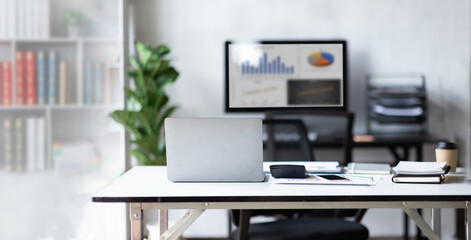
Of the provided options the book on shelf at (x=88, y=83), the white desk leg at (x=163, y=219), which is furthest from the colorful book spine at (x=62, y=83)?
the white desk leg at (x=163, y=219)

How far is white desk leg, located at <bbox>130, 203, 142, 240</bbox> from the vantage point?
5.52 feet

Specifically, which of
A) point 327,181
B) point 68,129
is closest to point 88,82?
point 68,129

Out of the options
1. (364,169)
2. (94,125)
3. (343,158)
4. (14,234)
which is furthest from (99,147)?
(364,169)

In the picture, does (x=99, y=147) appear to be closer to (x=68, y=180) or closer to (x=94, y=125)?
(x=94, y=125)

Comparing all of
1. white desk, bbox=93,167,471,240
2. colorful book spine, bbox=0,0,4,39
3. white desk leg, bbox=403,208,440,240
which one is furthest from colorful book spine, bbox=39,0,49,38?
white desk leg, bbox=403,208,440,240

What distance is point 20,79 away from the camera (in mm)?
2592

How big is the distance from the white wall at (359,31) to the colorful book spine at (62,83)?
4.03 feet

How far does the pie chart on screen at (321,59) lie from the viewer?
3.97 metres

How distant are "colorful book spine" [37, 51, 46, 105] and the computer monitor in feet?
5.13

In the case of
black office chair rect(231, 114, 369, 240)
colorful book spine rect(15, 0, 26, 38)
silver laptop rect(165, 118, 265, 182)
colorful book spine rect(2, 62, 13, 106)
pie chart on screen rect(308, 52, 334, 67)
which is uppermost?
colorful book spine rect(15, 0, 26, 38)

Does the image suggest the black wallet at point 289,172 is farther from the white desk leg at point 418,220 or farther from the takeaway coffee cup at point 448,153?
the takeaway coffee cup at point 448,153

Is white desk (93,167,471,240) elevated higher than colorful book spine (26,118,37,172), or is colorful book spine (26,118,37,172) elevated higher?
colorful book spine (26,118,37,172)

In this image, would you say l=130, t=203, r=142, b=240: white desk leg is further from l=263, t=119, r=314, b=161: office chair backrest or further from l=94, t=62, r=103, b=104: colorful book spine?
l=94, t=62, r=103, b=104: colorful book spine

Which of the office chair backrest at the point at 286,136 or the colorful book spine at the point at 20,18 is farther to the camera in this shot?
the office chair backrest at the point at 286,136
